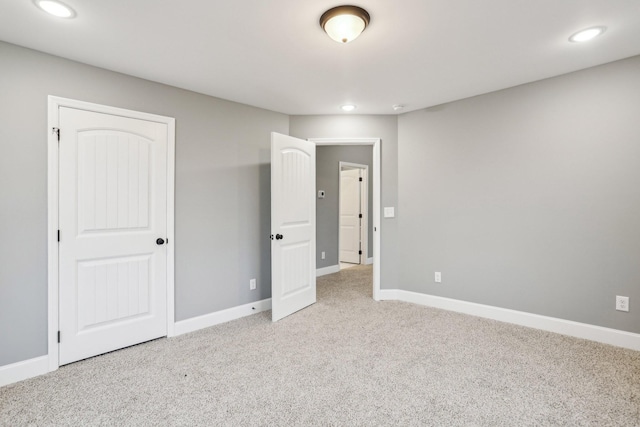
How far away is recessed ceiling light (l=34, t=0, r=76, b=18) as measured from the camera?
179 cm

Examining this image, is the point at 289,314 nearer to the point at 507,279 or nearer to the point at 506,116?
the point at 507,279

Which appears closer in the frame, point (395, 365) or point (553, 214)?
point (395, 365)

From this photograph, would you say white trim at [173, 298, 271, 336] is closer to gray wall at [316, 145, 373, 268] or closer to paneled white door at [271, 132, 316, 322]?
paneled white door at [271, 132, 316, 322]

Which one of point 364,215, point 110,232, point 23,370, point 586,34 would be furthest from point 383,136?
point 23,370

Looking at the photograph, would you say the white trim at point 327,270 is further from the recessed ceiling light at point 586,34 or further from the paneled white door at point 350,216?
the recessed ceiling light at point 586,34

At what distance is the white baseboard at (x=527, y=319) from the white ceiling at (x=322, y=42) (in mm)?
2274

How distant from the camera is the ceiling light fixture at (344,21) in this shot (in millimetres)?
1854

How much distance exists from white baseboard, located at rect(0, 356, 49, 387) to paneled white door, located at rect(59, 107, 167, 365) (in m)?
0.11

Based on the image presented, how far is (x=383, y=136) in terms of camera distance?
4.06 metres

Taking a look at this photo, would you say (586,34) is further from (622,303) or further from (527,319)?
(527,319)

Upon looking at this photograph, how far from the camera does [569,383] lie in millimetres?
2135

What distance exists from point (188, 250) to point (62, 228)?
1.00 meters

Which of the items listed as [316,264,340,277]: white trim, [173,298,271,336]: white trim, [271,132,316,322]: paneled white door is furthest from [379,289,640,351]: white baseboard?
[316,264,340,277]: white trim

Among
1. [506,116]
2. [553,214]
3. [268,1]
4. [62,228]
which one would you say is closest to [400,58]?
[268,1]
